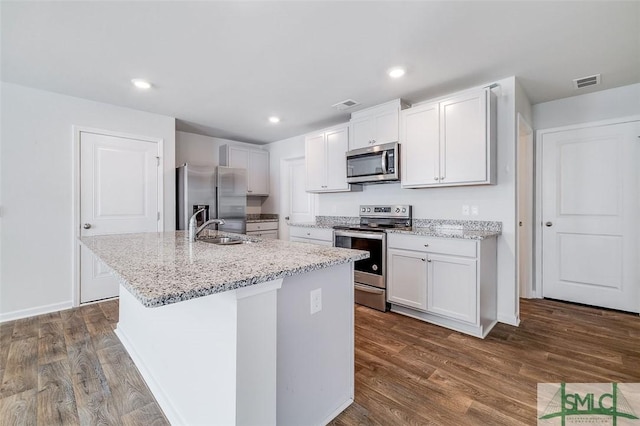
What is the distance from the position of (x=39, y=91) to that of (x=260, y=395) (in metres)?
3.87

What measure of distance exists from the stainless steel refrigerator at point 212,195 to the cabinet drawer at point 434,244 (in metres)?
2.52

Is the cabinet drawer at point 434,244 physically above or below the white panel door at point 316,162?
below

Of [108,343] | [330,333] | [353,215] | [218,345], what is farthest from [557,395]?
[108,343]

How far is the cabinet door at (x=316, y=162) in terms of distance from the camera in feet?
13.4

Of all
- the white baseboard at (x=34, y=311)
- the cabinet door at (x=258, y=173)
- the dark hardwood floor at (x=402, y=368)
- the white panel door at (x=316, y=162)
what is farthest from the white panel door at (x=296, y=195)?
the white baseboard at (x=34, y=311)

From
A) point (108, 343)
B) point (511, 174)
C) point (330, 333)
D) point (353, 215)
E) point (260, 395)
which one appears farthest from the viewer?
point (353, 215)

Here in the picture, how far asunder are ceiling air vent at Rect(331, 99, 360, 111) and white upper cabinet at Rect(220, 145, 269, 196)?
85.5 inches

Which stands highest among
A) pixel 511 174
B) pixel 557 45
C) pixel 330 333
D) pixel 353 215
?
pixel 557 45

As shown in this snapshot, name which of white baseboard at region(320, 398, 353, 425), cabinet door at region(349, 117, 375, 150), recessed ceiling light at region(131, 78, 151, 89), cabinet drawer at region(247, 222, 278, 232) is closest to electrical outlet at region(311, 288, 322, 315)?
white baseboard at region(320, 398, 353, 425)

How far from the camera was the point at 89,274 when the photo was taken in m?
3.34

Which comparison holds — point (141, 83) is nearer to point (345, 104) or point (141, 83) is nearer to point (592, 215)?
point (345, 104)

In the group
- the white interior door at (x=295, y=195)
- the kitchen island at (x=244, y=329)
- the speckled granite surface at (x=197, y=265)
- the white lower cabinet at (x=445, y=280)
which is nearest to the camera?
the speckled granite surface at (x=197, y=265)

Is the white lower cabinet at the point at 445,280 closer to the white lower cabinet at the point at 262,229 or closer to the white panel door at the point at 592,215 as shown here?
the white panel door at the point at 592,215

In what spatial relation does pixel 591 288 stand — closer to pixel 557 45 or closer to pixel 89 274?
pixel 557 45
